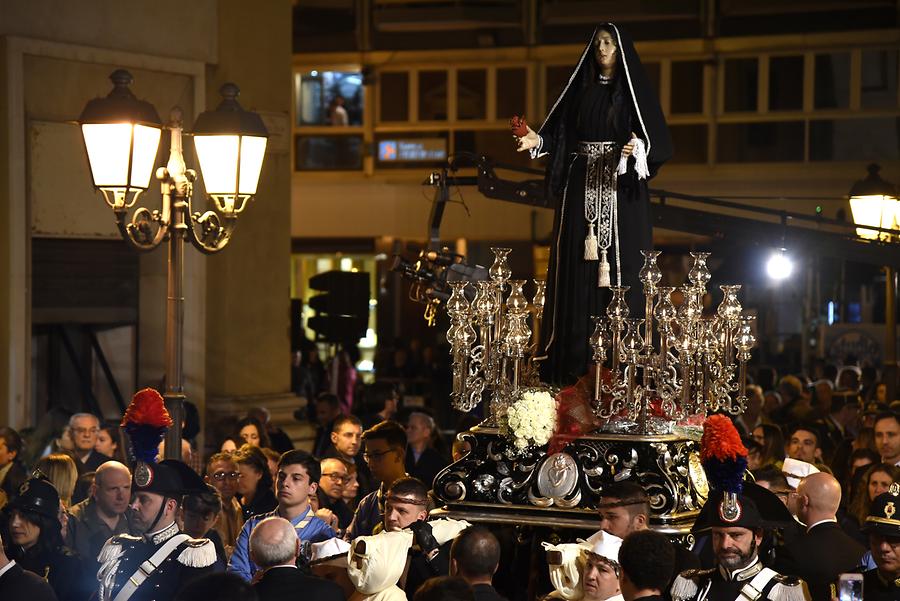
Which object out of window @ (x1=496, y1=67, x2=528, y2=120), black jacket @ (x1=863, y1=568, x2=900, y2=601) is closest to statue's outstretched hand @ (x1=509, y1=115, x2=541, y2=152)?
black jacket @ (x1=863, y1=568, x2=900, y2=601)

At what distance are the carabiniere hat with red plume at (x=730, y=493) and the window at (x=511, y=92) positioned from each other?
18.3 metres

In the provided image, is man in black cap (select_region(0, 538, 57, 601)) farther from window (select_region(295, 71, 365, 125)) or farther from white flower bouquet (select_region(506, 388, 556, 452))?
window (select_region(295, 71, 365, 125))

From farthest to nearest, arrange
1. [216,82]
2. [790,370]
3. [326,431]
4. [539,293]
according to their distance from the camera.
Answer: [790,370]
[216,82]
[326,431]
[539,293]

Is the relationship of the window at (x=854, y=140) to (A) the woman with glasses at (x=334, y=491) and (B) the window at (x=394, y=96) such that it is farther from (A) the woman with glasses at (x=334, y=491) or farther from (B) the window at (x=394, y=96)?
(A) the woman with glasses at (x=334, y=491)

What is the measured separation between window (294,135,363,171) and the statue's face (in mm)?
17370

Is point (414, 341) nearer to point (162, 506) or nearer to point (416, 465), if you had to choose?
point (416, 465)

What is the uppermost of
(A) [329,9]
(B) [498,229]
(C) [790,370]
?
(A) [329,9]

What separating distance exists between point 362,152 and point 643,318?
17.6m

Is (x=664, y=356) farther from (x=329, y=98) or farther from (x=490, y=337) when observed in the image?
(x=329, y=98)

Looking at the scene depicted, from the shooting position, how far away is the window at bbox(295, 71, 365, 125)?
26.4m

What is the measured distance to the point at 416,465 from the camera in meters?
11.3

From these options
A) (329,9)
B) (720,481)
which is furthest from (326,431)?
(329,9)

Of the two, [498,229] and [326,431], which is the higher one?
[498,229]

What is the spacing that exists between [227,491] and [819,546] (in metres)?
3.63
